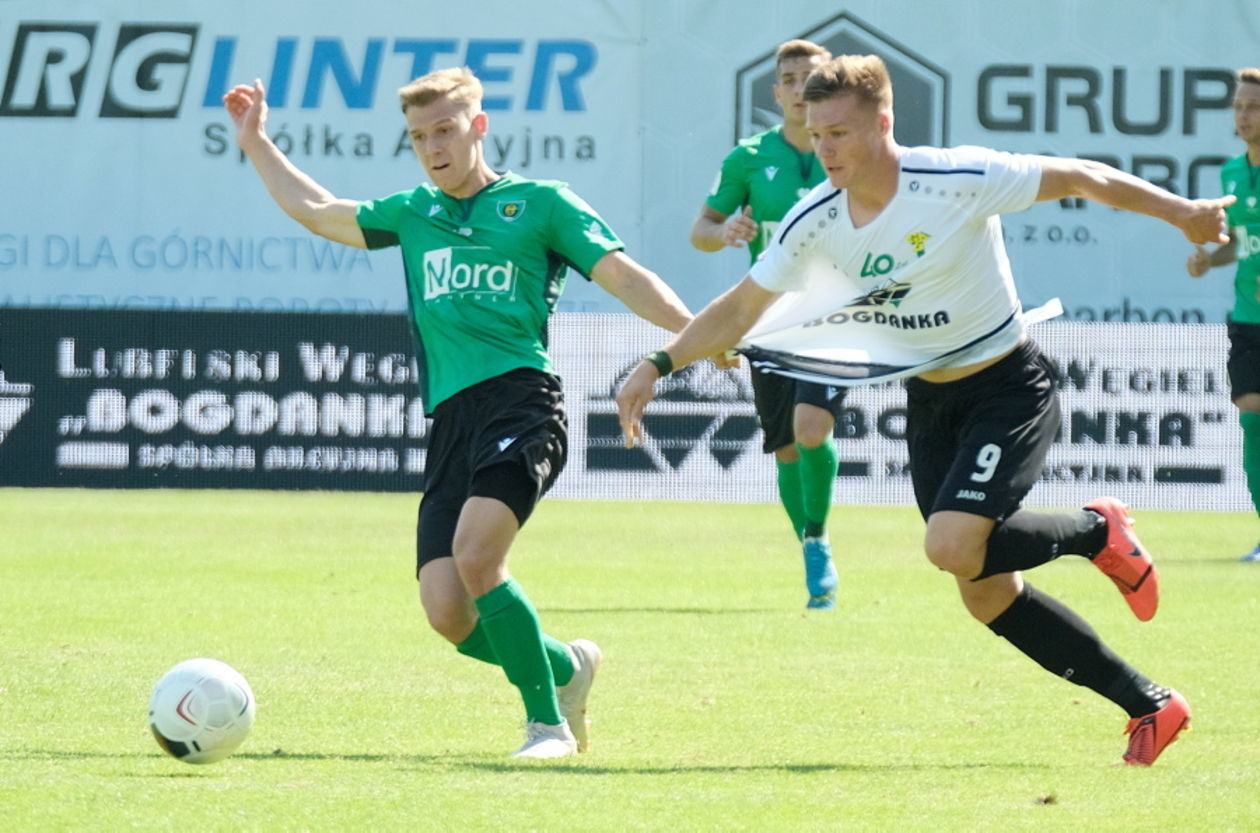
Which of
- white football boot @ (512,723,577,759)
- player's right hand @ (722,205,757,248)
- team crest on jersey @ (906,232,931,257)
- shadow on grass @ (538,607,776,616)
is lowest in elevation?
white football boot @ (512,723,577,759)

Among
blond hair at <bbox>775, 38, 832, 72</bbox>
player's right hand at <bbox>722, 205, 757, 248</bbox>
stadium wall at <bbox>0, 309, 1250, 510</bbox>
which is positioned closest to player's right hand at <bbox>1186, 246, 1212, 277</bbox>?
blond hair at <bbox>775, 38, 832, 72</bbox>

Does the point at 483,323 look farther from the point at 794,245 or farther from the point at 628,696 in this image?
the point at 628,696

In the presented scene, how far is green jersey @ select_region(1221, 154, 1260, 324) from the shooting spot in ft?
38.8

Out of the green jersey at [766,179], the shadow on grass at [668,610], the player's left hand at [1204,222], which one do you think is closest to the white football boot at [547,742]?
the player's left hand at [1204,222]

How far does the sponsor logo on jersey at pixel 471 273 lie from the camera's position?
19.9 ft

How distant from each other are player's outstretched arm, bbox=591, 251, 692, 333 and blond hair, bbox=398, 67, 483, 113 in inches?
24.2

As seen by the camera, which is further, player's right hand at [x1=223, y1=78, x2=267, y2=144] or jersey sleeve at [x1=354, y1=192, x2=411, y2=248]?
player's right hand at [x1=223, y1=78, x2=267, y2=144]

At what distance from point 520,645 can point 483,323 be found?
0.97 meters

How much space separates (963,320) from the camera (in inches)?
227

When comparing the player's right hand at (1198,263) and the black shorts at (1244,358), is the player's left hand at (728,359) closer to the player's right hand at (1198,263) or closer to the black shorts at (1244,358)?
the player's right hand at (1198,263)

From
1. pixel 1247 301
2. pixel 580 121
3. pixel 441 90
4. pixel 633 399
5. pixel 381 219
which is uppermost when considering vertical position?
pixel 580 121

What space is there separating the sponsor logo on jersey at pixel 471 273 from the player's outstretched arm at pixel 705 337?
59 centimetres

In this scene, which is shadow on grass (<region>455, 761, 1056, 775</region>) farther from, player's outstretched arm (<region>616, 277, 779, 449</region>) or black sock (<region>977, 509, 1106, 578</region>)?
player's outstretched arm (<region>616, 277, 779, 449</region>)

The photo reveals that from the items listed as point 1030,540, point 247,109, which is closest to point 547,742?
point 1030,540
